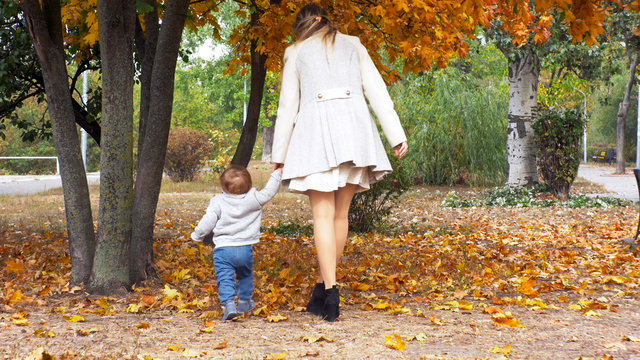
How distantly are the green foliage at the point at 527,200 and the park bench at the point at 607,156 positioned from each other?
112 feet

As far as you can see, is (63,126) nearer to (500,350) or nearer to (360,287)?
(360,287)

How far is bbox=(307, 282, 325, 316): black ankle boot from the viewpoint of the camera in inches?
168

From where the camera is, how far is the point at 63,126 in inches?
195

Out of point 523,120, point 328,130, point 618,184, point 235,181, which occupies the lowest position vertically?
point 618,184

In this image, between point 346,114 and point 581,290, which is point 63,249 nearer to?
point 346,114

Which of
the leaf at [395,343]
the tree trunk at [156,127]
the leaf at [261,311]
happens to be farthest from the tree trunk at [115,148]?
the leaf at [395,343]

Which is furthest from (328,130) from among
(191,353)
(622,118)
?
(622,118)

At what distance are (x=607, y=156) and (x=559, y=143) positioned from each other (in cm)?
3512

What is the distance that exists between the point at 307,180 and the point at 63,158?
2.10m

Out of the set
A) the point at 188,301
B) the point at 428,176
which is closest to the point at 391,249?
the point at 188,301

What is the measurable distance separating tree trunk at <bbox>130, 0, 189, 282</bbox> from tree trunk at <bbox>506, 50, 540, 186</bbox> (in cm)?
1042

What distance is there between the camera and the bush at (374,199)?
849cm

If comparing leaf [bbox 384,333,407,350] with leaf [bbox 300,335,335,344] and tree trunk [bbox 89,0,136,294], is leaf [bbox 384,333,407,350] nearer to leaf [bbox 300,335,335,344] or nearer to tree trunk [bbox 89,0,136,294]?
leaf [bbox 300,335,335,344]

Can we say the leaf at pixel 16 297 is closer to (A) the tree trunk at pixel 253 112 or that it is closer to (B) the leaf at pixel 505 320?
(B) the leaf at pixel 505 320
